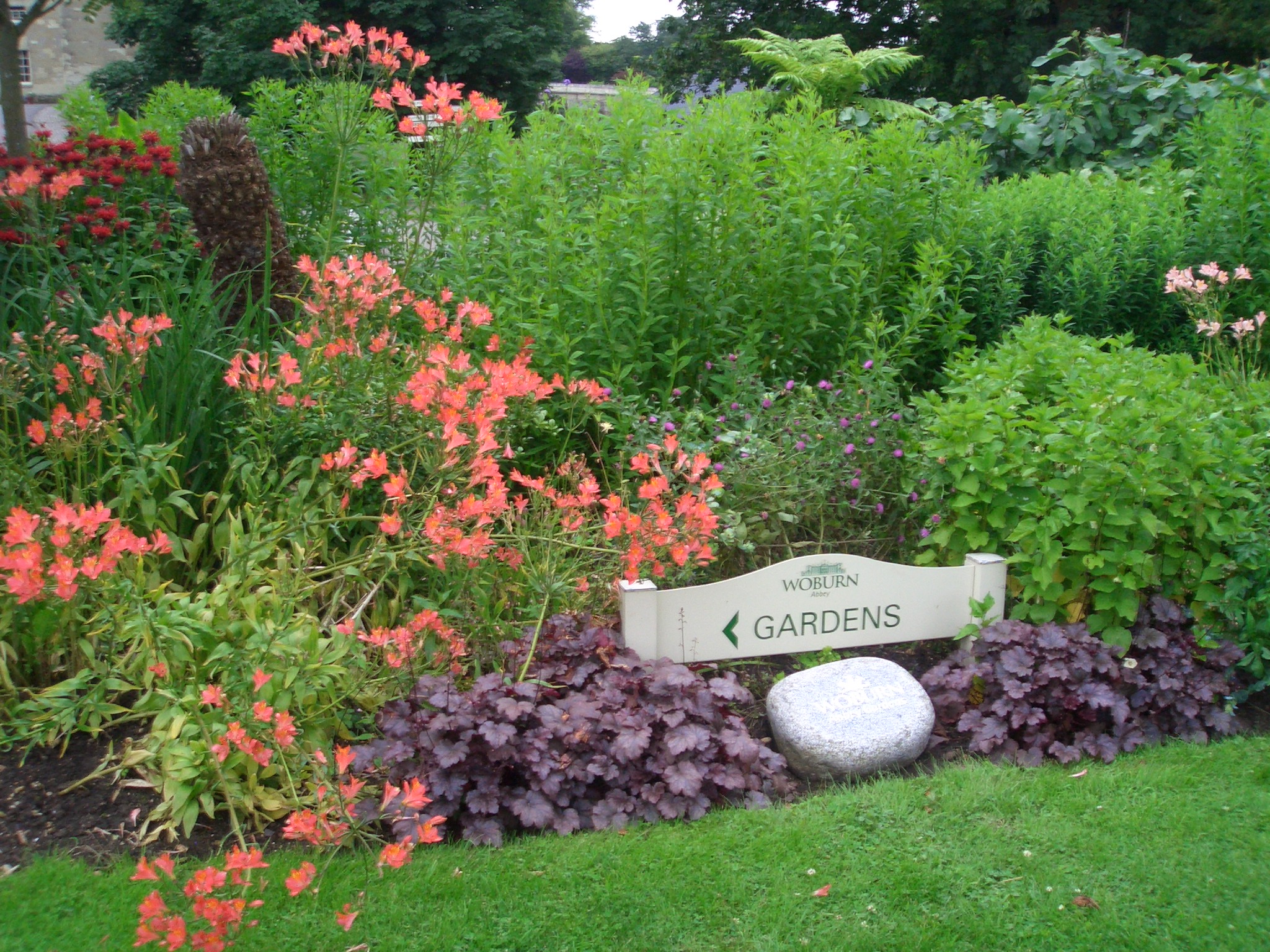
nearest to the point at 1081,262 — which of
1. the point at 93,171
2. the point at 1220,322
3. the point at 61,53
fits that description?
the point at 1220,322

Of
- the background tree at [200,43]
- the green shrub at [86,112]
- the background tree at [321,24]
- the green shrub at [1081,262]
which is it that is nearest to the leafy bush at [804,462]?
the green shrub at [1081,262]

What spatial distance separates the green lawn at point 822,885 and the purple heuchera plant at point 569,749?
3.9 inches

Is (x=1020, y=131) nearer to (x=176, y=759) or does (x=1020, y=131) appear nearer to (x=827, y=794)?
(x=827, y=794)

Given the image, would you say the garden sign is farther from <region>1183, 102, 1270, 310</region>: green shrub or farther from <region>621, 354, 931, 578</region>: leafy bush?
<region>1183, 102, 1270, 310</region>: green shrub

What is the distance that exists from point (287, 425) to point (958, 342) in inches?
134

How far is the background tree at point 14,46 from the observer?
12.4 feet

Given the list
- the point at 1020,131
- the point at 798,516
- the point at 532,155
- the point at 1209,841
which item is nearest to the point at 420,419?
the point at 798,516

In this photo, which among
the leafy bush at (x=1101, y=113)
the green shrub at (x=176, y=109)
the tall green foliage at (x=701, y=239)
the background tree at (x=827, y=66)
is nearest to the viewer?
the tall green foliage at (x=701, y=239)

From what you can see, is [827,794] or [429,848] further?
[827,794]

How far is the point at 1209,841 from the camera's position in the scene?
259 centimetres

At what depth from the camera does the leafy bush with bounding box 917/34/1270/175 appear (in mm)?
8084

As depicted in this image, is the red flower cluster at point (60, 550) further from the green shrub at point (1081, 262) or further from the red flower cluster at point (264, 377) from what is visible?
the green shrub at point (1081, 262)

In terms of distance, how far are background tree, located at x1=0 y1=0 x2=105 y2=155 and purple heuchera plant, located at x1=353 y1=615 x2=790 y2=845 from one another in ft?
9.64

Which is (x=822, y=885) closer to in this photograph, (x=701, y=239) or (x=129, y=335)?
(x=129, y=335)
